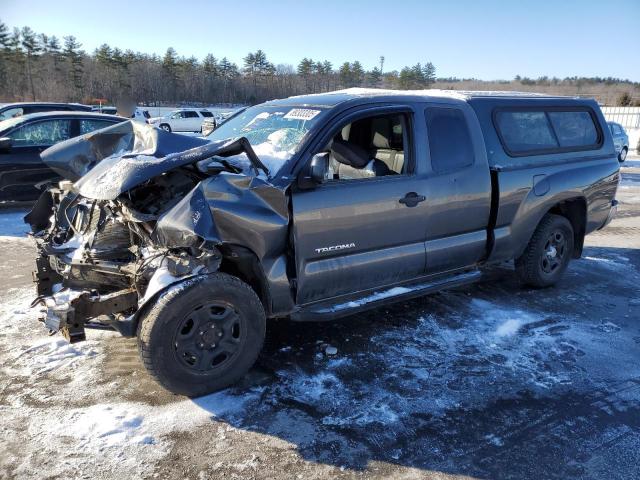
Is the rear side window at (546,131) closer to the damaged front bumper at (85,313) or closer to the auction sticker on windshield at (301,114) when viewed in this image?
the auction sticker on windshield at (301,114)

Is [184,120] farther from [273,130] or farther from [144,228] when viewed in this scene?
[144,228]

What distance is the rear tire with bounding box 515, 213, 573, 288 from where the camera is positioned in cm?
543

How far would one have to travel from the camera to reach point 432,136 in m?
4.38

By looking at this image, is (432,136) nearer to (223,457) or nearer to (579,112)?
(579,112)

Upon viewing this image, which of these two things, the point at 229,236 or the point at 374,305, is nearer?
the point at 229,236

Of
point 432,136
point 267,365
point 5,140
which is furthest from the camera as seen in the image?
point 5,140

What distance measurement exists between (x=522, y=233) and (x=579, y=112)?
69.7 inches

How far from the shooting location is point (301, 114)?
4.11m

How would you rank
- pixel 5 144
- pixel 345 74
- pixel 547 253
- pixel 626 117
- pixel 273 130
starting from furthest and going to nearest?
1. pixel 345 74
2. pixel 626 117
3. pixel 5 144
4. pixel 547 253
5. pixel 273 130

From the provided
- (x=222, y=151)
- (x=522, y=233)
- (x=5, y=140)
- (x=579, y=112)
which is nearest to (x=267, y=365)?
(x=222, y=151)

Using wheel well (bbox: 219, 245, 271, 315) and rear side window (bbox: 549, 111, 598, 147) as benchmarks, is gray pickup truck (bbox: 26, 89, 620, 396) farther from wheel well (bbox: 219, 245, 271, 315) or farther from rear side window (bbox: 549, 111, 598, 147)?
rear side window (bbox: 549, 111, 598, 147)

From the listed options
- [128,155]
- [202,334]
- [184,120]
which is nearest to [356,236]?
[202,334]

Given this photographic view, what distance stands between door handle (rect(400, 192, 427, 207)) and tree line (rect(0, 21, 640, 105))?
130 ft

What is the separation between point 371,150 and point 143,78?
58.3 m
